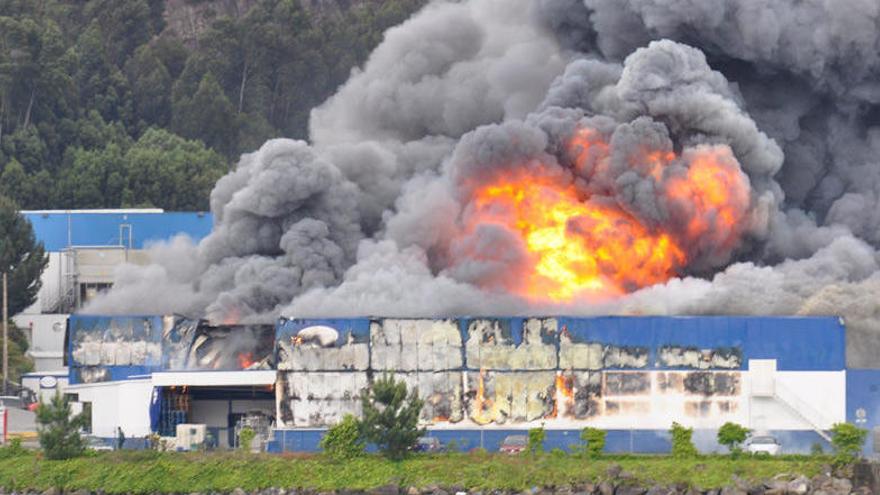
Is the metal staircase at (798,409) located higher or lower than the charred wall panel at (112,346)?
lower

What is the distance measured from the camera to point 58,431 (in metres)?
85.1

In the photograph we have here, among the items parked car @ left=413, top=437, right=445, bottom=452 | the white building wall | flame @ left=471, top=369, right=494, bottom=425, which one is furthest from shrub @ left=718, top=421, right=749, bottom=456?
the white building wall

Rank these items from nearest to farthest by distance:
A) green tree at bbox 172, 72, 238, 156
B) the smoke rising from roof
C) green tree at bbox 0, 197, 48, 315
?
the smoke rising from roof, green tree at bbox 0, 197, 48, 315, green tree at bbox 172, 72, 238, 156

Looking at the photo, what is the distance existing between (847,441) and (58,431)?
83.9 ft

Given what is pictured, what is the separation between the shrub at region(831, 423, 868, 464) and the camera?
8062cm

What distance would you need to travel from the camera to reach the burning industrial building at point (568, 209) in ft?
299

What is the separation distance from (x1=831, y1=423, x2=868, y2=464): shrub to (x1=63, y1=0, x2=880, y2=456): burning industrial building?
8.67m

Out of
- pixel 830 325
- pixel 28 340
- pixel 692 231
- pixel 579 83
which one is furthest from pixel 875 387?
pixel 28 340

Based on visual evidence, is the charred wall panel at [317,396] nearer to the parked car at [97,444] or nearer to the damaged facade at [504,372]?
the damaged facade at [504,372]

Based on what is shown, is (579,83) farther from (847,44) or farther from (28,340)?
(28,340)

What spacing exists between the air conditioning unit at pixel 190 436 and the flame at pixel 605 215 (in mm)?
14263

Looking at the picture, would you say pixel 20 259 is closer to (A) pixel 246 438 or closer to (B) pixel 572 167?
(B) pixel 572 167

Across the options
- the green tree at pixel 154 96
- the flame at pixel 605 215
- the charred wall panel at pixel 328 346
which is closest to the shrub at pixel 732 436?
the charred wall panel at pixel 328 346

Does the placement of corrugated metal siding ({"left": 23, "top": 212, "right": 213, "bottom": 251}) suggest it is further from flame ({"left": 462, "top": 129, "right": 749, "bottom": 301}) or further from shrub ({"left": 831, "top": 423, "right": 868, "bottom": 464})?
shrub ({"left": 831, "top": 423, "right": 868, "bottom": 464})
